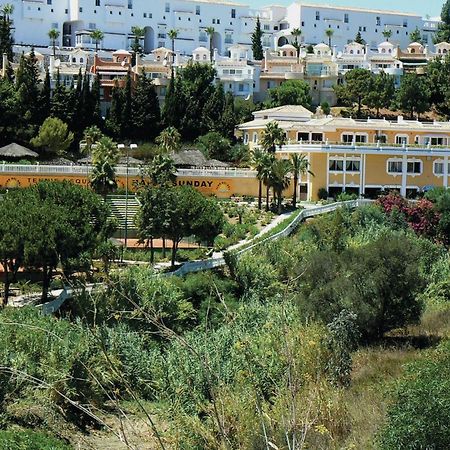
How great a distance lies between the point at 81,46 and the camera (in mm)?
79188

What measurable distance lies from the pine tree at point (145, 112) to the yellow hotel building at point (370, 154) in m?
9.62

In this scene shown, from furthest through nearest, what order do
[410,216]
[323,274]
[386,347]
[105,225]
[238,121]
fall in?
1. [238,121]
2. [410,216]
3. [105,225]
4. [323,274]
5. [386,347]

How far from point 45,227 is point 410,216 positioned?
20.5m

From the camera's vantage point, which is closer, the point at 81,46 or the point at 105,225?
the point at 105,225

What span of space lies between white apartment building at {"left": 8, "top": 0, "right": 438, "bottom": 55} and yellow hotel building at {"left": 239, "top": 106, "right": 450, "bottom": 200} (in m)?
34.5

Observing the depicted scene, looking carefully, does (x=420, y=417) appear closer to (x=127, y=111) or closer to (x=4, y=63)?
(x=127, y=111)

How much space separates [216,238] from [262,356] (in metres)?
19.5

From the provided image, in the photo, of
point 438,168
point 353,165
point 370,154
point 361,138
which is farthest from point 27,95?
point 438,168

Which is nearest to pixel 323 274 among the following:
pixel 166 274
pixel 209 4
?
pixel 166 274

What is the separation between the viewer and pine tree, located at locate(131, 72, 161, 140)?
57.5 metres

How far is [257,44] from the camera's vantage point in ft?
273

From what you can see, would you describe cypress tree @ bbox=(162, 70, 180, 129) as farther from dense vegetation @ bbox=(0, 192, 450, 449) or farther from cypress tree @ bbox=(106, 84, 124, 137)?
dense vegetation @ bbox=(0, 192, 450, 449)

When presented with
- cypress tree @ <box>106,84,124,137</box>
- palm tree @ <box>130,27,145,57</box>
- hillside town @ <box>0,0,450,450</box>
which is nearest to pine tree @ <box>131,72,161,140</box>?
hillside town @ <box>0,0,450,450</box>

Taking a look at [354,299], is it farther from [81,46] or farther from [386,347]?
[81,46]
